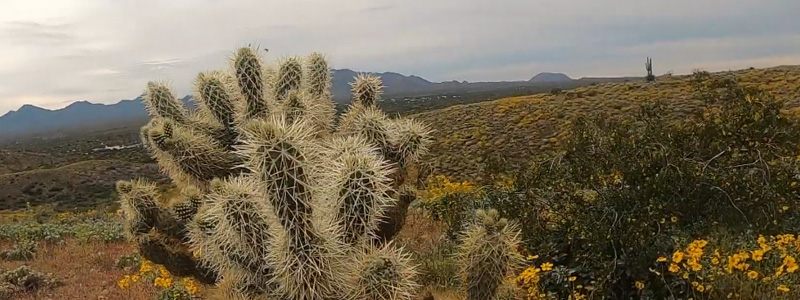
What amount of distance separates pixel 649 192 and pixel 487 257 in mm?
1665

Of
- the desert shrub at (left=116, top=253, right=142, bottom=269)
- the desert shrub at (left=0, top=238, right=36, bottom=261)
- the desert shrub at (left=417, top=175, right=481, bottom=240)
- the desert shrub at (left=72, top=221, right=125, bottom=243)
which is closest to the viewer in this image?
the desert shrub at (left=417, top=175, right=481, bottom=240)

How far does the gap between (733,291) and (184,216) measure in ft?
12.2

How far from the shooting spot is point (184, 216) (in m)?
4.92

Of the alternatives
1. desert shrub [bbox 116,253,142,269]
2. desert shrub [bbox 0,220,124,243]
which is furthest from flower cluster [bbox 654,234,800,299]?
desert shrub [bbox 0,220,124,243]

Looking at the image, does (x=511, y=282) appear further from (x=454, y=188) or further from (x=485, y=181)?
(x=454, y=188)

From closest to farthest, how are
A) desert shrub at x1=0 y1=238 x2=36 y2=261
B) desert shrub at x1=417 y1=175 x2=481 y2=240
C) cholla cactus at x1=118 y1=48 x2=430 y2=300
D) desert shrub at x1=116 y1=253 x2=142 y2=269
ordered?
cholla cactus at x1=118 y1=48 x2=430 y2=300, desert shrub at x1=417 y1=175 x2=481 y2=240, desert shrub at x1=116 y1=253 x2=142 y2=269, desert shrub at x1=0 y1=238 x2=36 y2=261

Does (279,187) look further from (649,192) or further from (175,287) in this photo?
(649,192)

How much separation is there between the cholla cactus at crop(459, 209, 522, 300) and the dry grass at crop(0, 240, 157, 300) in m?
3.05

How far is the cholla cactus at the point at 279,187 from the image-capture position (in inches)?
139

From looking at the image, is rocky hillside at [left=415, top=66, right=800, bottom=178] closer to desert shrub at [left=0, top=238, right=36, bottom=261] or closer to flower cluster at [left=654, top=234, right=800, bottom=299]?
desert shrub at [left=0, top=238, right=36, bottom=261]

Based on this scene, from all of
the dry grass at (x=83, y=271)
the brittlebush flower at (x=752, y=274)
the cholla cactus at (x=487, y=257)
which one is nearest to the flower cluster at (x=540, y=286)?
the cholla cactus at (x=487, y=257)

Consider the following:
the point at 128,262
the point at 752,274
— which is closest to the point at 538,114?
the point at 128,262

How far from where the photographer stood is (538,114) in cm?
1675

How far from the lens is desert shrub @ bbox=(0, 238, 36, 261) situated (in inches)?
316
